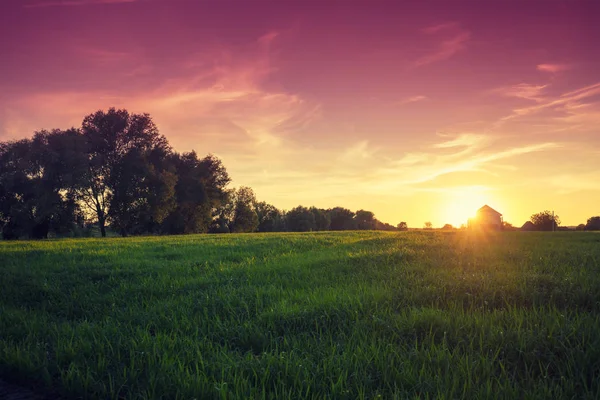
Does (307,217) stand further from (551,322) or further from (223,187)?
(551,322)

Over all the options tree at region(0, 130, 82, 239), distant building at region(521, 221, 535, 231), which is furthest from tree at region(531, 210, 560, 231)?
tree at region(0, 130, 82, 239)

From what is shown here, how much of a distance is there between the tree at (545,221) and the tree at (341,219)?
64.9m

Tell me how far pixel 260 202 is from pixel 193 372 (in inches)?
4223

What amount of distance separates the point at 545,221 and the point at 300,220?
62.4 m

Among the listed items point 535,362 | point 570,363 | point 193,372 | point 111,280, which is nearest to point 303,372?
point 193,372

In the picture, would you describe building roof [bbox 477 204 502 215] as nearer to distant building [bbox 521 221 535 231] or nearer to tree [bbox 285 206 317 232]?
distant building [bbox 521 221 535 231]

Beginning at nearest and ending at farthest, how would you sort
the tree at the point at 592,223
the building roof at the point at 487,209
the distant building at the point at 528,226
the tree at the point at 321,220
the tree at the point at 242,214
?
the distant building at the point at 528,226, the tree at the point at 592,223, the building roof at the point at 487,209, the tree at the point at 242,214, the tree at the point at 321,220

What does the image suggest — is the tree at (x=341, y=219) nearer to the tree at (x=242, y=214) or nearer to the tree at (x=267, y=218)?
the tree at (x=267, y=218)

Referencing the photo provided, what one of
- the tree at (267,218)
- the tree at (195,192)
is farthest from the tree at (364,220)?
the tree at (195,192)

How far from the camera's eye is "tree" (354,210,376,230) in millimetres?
126312

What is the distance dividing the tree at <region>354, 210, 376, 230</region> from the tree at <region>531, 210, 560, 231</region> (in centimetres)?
6155

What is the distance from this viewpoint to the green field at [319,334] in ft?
12.4

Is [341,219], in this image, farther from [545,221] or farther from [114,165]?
[114,165]

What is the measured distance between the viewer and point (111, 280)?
9.91 metres
